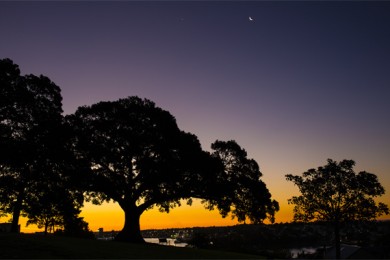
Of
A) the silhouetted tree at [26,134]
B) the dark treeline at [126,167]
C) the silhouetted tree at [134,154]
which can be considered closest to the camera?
the silhouetted tree at [26,134]

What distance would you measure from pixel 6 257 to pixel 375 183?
51987mm

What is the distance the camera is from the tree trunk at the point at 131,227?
1652 inches

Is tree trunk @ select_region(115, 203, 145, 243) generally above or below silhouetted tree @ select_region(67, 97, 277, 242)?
below

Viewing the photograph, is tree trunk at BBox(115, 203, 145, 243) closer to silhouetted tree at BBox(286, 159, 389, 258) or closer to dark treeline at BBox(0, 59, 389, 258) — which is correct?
dark treeline at BBox(0, 59, 389, 258)

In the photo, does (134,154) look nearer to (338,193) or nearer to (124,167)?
(124,167)

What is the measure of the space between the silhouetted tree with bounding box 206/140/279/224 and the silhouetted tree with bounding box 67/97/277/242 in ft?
0.40

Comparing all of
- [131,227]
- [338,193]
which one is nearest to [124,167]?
[131,227]

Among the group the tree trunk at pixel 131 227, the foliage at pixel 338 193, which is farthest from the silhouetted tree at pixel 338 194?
the tree trunk at pixel 131 227

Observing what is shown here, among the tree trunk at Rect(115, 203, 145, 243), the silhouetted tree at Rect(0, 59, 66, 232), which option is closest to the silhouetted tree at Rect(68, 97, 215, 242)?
the tree trunk at Rect(115, 203, 145, 243)

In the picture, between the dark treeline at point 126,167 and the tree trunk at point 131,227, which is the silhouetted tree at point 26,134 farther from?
the tree trunk at point 131,227

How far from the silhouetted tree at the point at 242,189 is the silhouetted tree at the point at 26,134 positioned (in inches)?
749

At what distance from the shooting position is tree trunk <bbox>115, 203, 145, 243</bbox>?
4197cm

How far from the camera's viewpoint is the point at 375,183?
54125 mm

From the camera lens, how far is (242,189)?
44094 mm
